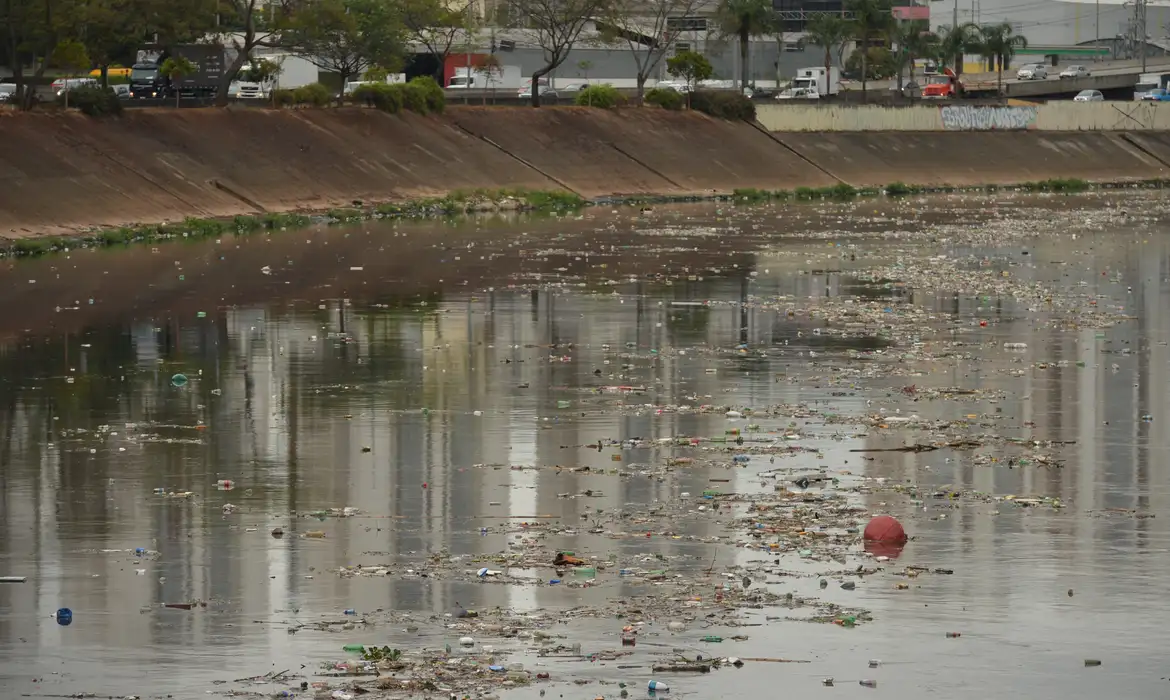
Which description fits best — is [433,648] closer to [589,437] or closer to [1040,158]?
[589,437]

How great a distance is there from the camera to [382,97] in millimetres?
76250

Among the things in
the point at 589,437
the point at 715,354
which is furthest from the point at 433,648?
the point at 715,354

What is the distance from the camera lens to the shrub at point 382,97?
76.1 metres

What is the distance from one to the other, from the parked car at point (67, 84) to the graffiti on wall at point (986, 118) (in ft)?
142

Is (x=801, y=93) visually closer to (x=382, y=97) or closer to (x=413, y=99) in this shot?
(x=413, y=99)

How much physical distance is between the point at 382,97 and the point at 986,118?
Answer: 3862 centimetres

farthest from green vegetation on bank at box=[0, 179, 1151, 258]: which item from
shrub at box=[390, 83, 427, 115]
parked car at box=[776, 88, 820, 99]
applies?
parked car at box=[776, 88, 820, 99]

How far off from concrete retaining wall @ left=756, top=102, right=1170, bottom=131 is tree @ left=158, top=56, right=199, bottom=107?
92.2ft

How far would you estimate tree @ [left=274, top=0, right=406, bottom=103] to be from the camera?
76.8m

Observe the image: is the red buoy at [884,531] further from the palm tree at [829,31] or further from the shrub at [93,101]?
the palm tree at [829,31]

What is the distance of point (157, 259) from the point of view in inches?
1735

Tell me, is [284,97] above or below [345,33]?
below

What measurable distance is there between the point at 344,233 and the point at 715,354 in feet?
93.8

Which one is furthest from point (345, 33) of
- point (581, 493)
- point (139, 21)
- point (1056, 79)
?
point (1056, 79)
